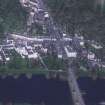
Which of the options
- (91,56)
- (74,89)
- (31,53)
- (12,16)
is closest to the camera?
(74,89)

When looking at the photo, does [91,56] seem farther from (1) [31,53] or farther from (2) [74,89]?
(2) [74,89]

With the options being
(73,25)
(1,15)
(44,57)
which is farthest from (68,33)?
(1,15)

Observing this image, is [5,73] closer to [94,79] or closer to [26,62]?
[26,62]

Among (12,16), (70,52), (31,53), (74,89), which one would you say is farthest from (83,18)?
(12,16)

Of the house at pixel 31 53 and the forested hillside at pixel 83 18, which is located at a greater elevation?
the forested hillside at pixel 83 18

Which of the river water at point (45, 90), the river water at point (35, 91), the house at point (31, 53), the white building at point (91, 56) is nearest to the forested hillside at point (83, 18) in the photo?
the white building at point (91, 56)

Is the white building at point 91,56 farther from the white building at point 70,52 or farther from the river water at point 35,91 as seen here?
the river water at point 35,91
